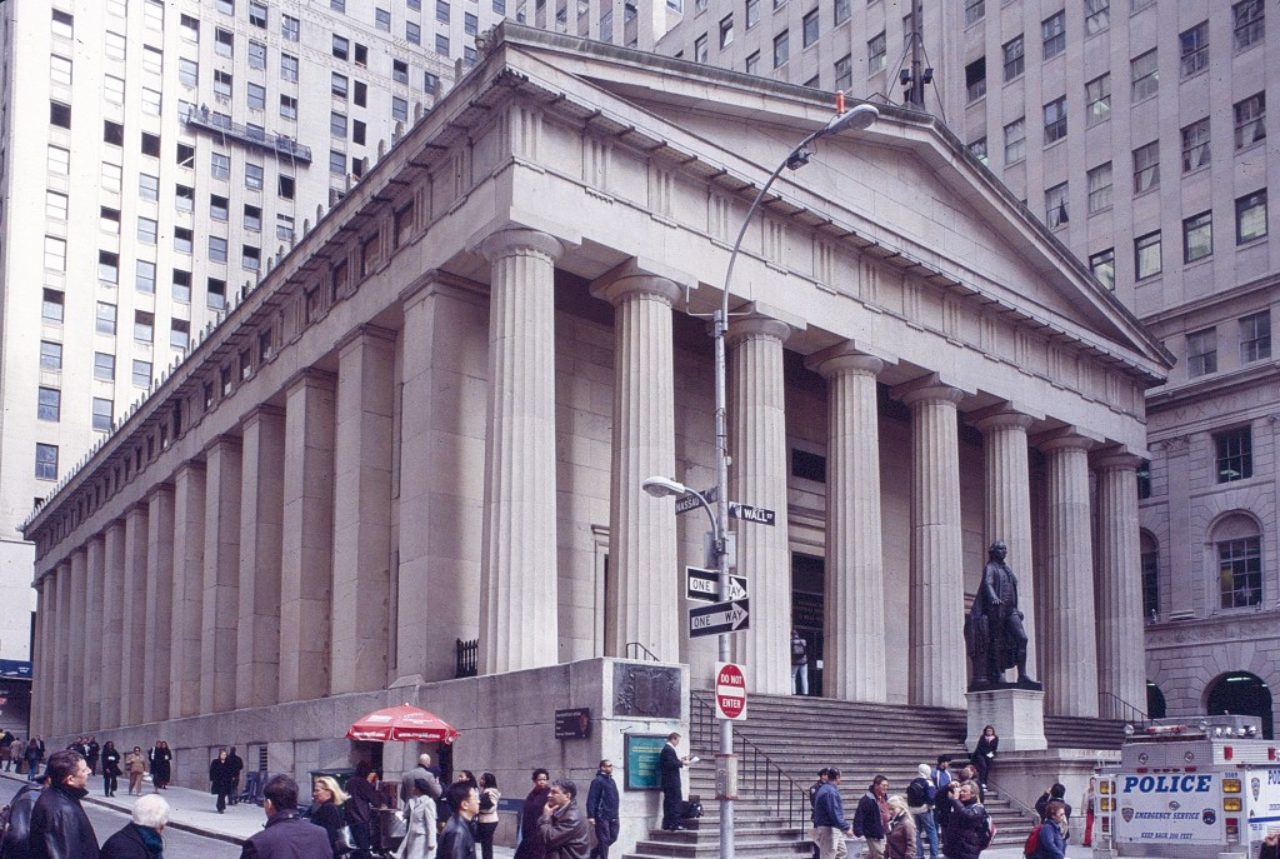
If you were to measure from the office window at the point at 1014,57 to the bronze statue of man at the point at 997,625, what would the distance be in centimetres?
3036

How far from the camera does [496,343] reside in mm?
29625

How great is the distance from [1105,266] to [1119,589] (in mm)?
13761

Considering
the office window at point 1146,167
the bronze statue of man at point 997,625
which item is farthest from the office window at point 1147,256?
the bronze statue of man at point 997,625

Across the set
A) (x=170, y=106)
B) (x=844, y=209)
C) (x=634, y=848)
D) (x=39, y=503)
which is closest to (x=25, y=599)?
(x=39, y=503)

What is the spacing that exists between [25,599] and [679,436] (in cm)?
5461

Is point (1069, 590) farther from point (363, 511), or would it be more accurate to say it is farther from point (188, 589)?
point (188, 589)

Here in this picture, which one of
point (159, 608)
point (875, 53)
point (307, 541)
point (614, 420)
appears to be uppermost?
point (875, 53)

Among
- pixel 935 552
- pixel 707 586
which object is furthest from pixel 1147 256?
pixel 707 586

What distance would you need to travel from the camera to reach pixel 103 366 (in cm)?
8306

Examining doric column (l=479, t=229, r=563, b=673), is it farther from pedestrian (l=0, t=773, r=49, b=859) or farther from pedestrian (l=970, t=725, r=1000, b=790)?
pedestrian (l=0, t=773, r=49, b=859)

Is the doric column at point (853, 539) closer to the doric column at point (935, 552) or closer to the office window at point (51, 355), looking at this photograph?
the doric column at point (935, 552)

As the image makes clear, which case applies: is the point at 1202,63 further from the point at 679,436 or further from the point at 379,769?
the point at 379,769

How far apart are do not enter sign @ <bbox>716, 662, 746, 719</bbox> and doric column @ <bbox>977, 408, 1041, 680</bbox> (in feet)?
74.5

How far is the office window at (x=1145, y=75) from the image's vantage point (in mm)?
51875
